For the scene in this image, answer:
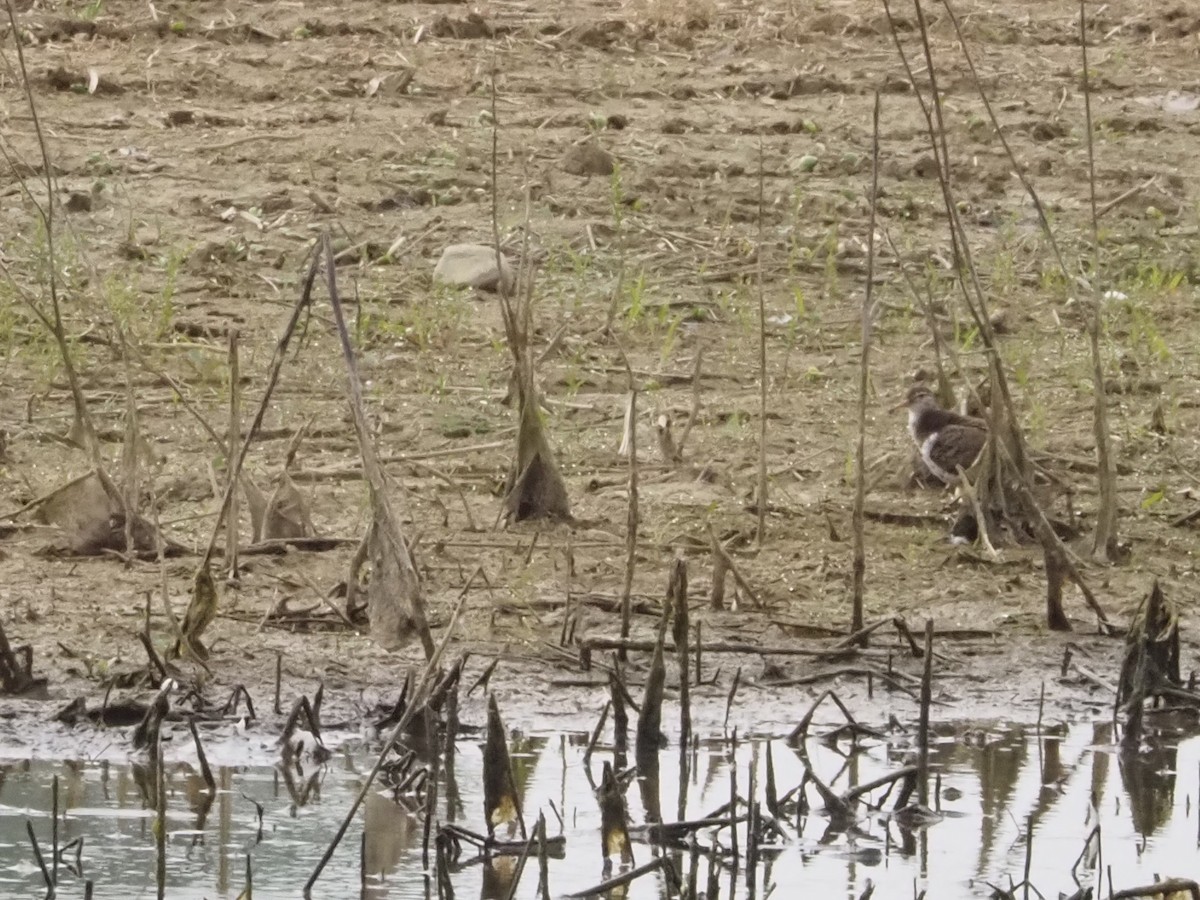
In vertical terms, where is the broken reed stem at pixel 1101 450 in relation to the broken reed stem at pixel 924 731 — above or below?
above

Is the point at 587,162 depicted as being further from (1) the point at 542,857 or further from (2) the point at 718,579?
(1) the point at 542,857

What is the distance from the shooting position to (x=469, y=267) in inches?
386

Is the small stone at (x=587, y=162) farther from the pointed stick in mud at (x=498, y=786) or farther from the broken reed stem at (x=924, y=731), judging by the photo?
the pointed stick in mud at (x=498, y=786)

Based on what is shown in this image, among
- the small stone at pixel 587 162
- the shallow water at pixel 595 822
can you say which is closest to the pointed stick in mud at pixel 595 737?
the shallow water at pixel 595 822

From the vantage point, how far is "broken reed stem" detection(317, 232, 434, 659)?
487cm

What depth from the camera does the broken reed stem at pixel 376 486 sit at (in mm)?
4867

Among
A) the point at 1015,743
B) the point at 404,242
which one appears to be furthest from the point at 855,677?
the point at 404,242

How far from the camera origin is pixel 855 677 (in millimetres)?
6113

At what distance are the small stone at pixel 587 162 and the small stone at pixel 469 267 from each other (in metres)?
1.48

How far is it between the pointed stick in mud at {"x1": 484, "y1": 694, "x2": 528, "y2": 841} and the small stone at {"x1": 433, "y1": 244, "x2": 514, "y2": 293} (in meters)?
4.92

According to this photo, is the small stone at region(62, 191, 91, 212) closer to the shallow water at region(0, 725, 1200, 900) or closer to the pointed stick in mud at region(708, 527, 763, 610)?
the pointed stick in mud at region(708, 527, 763, 610)

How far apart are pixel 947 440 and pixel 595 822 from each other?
2.78m

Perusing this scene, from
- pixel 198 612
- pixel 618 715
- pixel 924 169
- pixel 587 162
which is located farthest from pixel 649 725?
pixel 924 169

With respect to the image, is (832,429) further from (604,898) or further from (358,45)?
(358,45)
